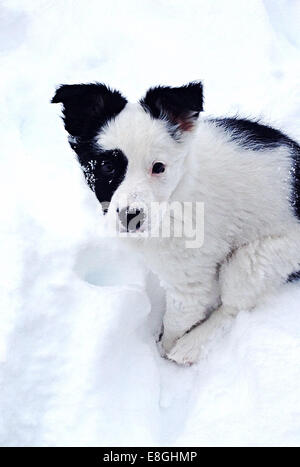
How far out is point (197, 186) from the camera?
103 inches

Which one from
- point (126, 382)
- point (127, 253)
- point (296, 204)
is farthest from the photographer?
point (127, 253)

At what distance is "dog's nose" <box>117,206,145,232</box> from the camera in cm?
215

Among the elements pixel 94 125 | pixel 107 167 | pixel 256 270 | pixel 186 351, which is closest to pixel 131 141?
pixel 107 167

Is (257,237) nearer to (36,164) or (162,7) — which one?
(36,164)

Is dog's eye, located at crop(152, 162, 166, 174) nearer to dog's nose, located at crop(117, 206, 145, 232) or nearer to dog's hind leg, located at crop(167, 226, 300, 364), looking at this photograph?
dog's nose, located at crop(117, 206, 145, 232)

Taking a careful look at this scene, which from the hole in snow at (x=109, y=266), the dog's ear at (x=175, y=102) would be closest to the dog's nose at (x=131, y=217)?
the dog's ear at (x=175, y=102)

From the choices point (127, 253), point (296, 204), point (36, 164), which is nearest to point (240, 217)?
point (296, 204)

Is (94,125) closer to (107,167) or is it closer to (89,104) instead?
(89,104)

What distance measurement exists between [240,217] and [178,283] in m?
0.53

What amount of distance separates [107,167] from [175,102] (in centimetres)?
48

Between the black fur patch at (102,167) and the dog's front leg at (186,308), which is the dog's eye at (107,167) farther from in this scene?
the dog's front leg at (186,308)

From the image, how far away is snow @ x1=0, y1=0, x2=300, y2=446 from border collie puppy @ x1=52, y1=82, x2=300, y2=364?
0.19 meters

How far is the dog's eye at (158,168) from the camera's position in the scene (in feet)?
7.49

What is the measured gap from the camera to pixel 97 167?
7.78 feet
